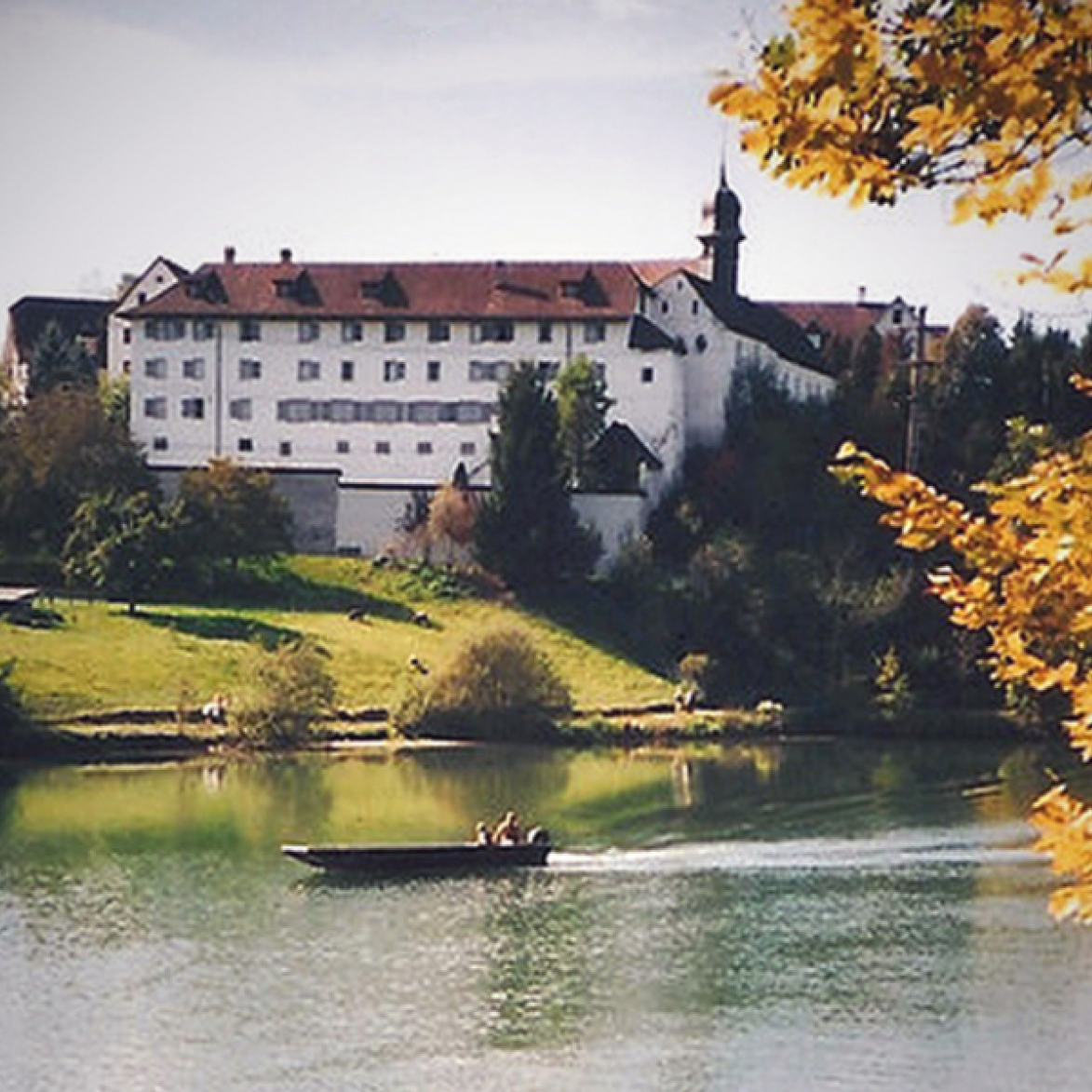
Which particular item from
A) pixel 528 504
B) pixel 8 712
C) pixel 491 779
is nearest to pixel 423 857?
pixel 491 779

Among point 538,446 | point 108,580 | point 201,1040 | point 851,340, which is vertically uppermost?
point 851,340

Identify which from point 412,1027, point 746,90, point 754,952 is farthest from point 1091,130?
point 754,952

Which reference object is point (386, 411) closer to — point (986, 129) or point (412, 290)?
point (412, 290)

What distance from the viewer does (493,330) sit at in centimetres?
7525

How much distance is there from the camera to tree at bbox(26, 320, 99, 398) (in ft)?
277

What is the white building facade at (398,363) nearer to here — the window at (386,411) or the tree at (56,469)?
the window at (386,411)

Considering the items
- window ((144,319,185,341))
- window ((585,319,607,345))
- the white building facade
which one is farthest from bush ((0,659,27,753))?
window ((585,319,607,345))

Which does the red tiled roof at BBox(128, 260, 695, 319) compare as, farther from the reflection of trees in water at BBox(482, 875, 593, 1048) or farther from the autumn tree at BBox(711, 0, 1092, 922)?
the autumn tree at BBox(711, 0, 1092, 922)

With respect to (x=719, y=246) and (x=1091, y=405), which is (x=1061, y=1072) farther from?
(x=719, y=246)

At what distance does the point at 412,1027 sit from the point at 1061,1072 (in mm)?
8408

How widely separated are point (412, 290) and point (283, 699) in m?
23.8

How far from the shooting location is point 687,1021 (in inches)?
1178

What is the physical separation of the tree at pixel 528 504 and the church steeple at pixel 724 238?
47.4ft

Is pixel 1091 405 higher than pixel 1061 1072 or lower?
higher
